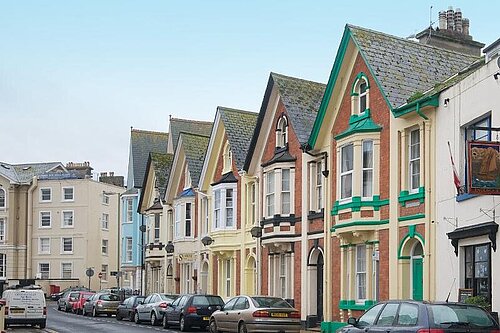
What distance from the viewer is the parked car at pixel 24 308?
3484 centimetres

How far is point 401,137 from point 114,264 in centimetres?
6365

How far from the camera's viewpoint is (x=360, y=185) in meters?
28.5

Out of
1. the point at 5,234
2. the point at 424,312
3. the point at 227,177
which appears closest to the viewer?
the point at 424,312

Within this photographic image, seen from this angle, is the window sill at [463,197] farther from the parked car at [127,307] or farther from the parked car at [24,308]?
the parked car at [127,307]

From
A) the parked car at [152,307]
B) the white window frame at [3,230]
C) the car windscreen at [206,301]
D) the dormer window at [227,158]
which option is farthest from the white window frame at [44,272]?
the car windscreen at [206,301]

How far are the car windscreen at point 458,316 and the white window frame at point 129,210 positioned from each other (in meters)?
48.3

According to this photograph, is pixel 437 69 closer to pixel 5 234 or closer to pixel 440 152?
pixel 440 152

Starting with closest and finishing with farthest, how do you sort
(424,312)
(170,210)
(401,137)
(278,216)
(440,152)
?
(424,312) → (440,152) → (401,137) → (278,216) → (170,210)

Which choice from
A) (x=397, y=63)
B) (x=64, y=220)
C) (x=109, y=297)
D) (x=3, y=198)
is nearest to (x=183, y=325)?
(x=397, y=63)

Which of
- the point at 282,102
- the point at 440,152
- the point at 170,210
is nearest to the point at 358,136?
the point at 440,152

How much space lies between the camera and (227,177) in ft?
136

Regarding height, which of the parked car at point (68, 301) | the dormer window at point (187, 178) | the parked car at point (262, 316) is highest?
the dormer window at point (187, 178)

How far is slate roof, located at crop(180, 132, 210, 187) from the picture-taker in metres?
47.1

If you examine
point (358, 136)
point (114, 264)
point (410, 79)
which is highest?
point (410, 79)
